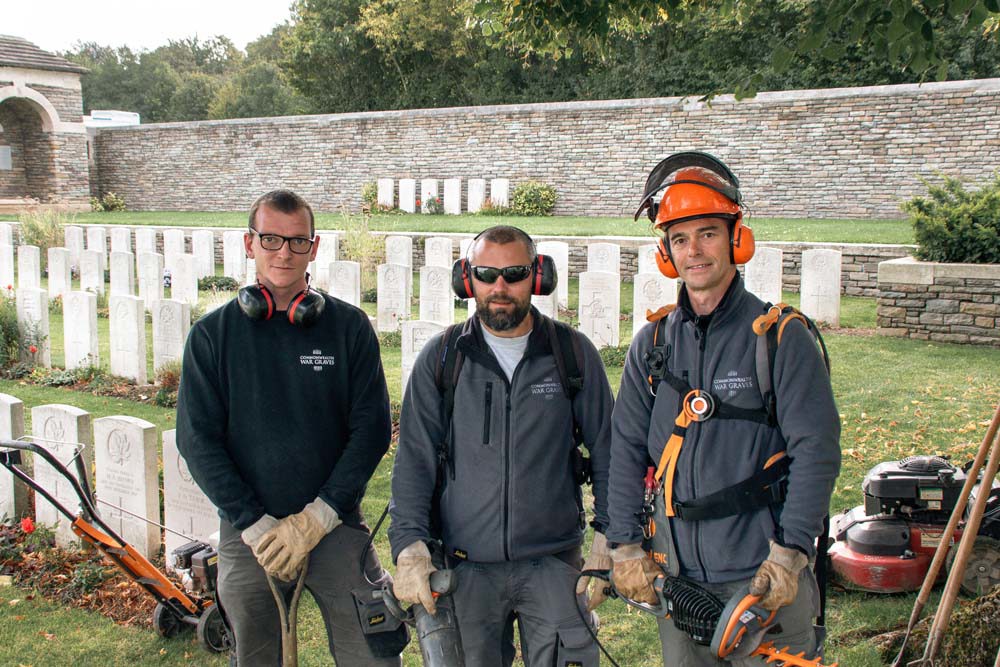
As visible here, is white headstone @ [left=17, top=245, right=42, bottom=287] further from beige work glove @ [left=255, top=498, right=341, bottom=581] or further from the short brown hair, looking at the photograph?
beige work glove @ [left=255, top=498, right=341, bottom=581]

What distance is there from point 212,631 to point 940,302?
28.6ft

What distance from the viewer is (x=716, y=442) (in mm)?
2361

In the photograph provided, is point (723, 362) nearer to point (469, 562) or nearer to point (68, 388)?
point (469, 562)

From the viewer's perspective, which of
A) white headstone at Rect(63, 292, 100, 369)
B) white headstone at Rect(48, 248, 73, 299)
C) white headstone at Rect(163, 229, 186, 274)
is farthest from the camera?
white headstone at Rect(163, 229, 186, 274)

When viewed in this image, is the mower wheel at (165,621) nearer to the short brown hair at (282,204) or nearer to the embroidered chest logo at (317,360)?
the embroidered chest logo at (317,360)

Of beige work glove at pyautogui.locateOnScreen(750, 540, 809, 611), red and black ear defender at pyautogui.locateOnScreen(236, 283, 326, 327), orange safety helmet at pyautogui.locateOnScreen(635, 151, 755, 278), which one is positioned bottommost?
beige work glove at pyautogui.locateOnScreen(750, 540, 809, 611)

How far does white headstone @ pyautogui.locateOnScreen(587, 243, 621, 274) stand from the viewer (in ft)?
37.8

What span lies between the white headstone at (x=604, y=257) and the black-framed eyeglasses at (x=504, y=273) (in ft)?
28.4

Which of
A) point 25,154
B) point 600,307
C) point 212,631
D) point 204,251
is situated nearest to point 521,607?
point 212,631

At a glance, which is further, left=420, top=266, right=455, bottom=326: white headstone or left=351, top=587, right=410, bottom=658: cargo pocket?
left=420, top=266, right=455, bottom=326: white headstone

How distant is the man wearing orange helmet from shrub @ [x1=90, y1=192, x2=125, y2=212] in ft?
104

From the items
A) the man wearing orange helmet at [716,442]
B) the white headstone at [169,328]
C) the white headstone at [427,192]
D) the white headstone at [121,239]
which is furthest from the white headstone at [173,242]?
the man wearing orange helmet at [716,442]

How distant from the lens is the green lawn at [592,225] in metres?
15.3

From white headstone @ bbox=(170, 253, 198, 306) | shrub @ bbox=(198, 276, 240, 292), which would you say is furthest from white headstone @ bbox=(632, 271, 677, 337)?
shrub @ bbox=(198, 276, 240, 292)
